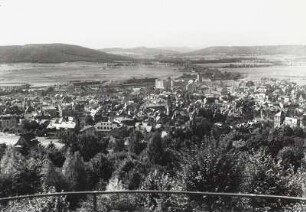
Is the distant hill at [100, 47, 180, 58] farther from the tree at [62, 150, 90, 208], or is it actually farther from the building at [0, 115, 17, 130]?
the building at [0, 115, 17, 130]

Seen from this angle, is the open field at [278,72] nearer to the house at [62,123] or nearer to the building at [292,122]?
the building at [292,122]

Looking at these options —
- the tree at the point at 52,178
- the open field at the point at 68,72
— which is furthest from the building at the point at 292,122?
the tree at the point at 52,178

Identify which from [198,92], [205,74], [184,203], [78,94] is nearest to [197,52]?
[205,74]

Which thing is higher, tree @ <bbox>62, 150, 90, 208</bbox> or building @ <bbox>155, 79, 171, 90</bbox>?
building @ <bbox>155, 79, 171, 90</bbox>

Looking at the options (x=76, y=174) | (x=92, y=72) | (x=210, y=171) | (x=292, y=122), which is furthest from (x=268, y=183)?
(x=292, y=122)

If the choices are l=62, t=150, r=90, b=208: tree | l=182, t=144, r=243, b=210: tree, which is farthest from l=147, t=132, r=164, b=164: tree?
l=182, t=144, r=243, b=210: tree

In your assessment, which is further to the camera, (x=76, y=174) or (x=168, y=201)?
(x=76, y=174)

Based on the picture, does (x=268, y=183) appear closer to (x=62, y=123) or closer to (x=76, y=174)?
(x=76, y=174)

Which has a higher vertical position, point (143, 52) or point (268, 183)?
point (143, 52)

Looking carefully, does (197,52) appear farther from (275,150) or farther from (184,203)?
(184,203)
